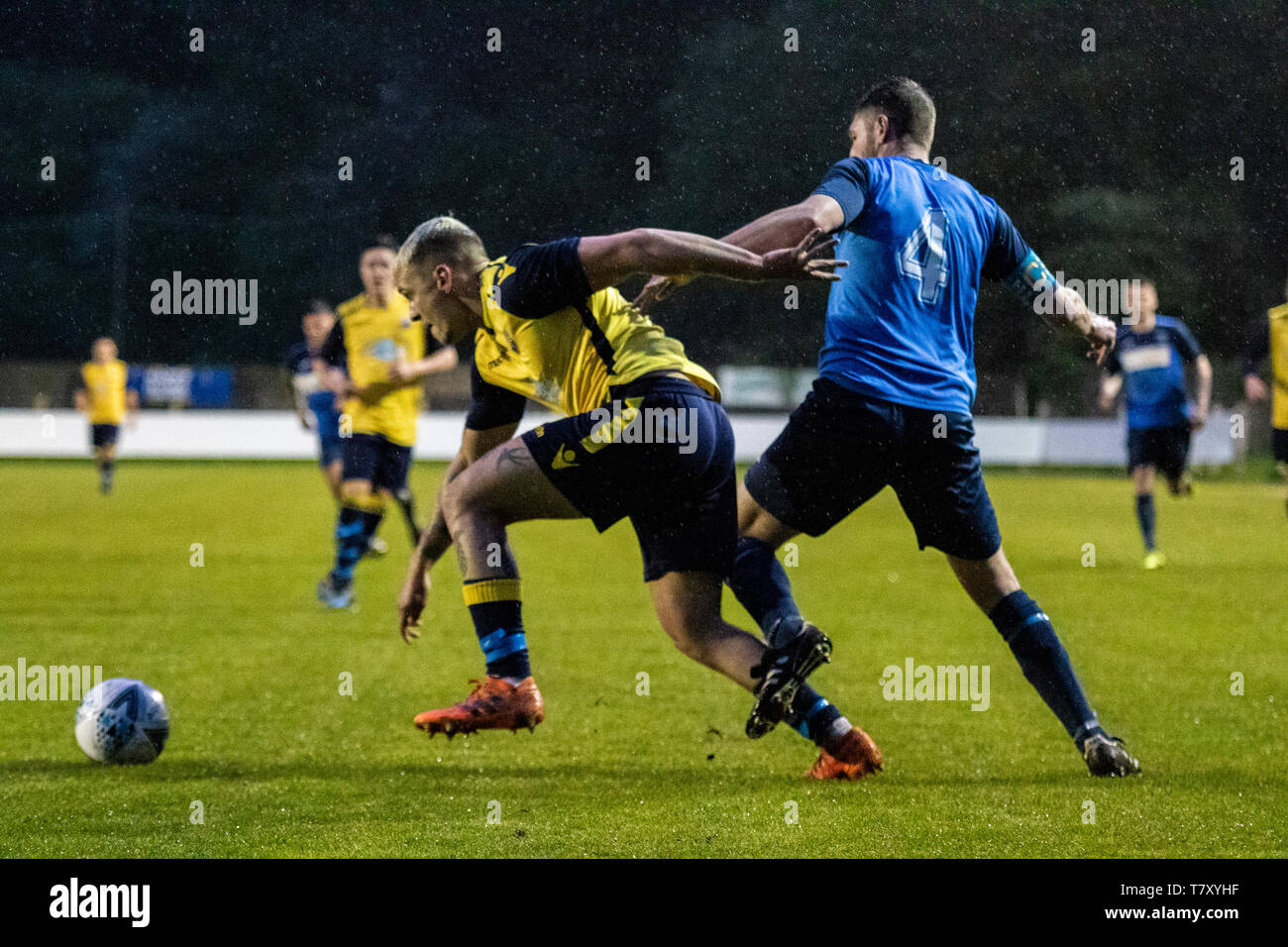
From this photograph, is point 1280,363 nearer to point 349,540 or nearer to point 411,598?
point 349,540

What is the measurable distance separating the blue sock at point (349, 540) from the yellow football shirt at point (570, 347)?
5129 mm

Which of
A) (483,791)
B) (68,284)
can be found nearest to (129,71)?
(68,284)

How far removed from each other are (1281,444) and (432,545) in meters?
10.1

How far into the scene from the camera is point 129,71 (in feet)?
113

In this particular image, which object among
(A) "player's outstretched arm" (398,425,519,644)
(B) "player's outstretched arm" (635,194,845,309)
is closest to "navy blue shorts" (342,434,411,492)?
(A) "player's outstretched arm" (398,425,519,644)

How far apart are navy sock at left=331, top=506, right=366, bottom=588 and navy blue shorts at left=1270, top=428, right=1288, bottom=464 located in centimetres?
768

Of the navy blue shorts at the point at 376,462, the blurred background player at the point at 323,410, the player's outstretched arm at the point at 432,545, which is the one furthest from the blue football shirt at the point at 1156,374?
the player's outstretched arm at the point at 432,545

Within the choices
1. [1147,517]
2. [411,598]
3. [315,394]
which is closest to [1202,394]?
[1147,517]

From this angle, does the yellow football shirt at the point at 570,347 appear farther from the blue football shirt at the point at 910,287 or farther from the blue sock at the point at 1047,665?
the blue sock at the point at 1047,665

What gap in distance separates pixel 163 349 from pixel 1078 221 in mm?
21808

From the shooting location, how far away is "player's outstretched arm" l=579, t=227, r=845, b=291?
3.95 m

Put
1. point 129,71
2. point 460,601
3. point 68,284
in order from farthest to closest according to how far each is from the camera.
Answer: point 68,284
point 129,71
point 460,601

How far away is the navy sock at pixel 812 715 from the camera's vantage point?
4789 mm
